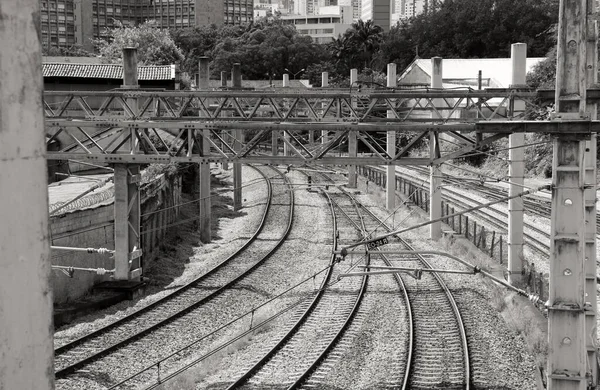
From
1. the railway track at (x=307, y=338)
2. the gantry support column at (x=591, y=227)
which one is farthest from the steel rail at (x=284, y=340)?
the gantry support column at (x=591, y=227)

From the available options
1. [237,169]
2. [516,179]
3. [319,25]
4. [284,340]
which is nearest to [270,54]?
[237,169]

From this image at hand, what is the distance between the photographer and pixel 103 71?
37406 mm

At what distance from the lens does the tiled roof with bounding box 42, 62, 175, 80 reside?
36.4 meters

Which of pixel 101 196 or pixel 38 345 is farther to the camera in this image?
pixel 101 196

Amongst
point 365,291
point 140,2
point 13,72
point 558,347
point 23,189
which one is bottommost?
point 365,291

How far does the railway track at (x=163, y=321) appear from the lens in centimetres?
1387

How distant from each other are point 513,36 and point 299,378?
68.6 meters

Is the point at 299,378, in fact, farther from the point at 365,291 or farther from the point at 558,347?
the point at 365,291

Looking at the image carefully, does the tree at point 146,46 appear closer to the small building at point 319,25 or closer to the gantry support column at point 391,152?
the gantry support column at point 391,152

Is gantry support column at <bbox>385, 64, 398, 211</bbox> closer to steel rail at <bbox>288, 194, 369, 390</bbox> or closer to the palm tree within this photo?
steel rail at <bbox>288, 194, 369, 390</bbox>

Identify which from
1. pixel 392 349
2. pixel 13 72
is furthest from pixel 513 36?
pixel 13 72

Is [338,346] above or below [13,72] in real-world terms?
below

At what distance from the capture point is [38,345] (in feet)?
11.7

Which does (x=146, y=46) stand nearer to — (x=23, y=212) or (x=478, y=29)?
(x=478, y=29)
